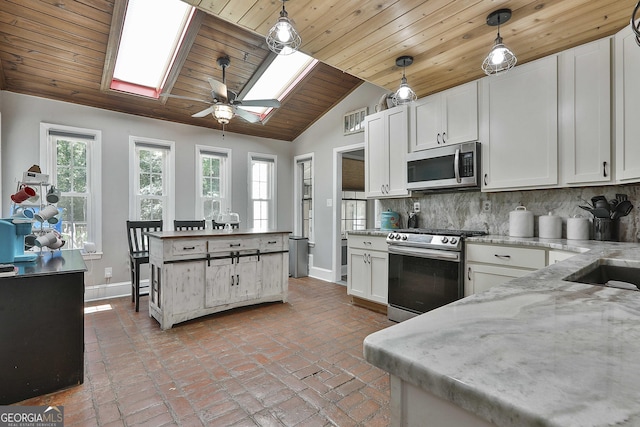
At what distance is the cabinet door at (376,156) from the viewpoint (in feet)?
12.5

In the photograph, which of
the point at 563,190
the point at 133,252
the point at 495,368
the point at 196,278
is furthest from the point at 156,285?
the point at 563,190

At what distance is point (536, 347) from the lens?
517 millimetres

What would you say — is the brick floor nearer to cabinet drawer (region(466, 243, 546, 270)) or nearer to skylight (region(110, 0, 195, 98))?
cabinet drawer (region(466, 243, 546, 270))

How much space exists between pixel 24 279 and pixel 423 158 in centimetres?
342

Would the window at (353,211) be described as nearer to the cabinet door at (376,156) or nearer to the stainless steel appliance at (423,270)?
the cabinet door at (376,156)

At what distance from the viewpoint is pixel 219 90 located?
10.7 ft

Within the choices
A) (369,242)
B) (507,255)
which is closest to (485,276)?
(507,255)

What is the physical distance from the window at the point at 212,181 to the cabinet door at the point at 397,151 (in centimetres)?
281

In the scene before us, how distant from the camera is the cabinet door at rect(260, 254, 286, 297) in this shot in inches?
147

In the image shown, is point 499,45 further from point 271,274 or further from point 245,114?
point 271,274

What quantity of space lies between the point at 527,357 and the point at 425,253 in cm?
260

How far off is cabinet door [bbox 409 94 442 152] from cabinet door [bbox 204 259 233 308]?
2479mm

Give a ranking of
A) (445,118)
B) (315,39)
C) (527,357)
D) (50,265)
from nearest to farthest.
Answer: (527,357) < (50,265) < (315,39) < (445,118)

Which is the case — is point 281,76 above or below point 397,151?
above
